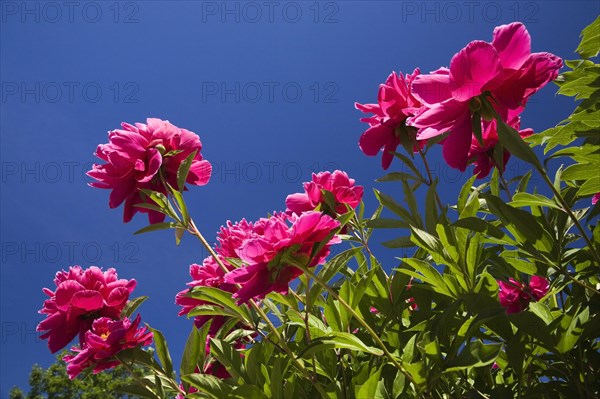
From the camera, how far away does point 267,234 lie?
1143 millimetres

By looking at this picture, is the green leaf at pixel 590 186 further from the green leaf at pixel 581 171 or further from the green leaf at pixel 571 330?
the green leaf at pixel 571 330

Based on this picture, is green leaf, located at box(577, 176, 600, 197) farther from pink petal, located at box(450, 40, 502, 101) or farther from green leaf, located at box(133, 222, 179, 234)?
green leaf, located at box(133, 222, 179, 234)

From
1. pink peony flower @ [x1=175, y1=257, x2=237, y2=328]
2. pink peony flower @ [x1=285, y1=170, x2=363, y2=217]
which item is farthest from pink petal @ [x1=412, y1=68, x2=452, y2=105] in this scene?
pink peony flower @ [x1=175, y1=257, x2=237, y2=328]

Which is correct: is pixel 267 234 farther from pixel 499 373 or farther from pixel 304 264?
pixel 499 373

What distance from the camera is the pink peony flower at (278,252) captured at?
3.72 ft

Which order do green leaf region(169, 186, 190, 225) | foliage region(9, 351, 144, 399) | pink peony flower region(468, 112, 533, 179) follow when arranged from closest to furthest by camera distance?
green leaf region(169, 186, 190, 225)
pink peony flower region(468, 112, 533, 179)
foliage region(9, 351, 144, 399)

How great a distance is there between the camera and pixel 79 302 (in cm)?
176

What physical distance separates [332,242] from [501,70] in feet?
1.57

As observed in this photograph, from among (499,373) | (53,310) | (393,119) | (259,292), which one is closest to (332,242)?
(259,292)

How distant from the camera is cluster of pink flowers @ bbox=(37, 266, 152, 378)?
1.69 meters

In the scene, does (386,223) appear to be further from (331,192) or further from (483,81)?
(483,81)

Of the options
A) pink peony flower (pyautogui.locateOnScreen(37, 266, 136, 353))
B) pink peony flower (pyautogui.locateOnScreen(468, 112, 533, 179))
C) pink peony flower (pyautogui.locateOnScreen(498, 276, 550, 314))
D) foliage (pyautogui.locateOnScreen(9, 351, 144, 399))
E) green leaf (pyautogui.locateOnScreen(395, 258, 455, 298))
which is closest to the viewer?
green leaf (pyautogui.locateOnScreen(395, 258, 455, 298))

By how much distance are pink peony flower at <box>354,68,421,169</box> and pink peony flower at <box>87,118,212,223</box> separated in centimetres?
50

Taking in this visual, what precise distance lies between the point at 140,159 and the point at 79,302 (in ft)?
1.60
